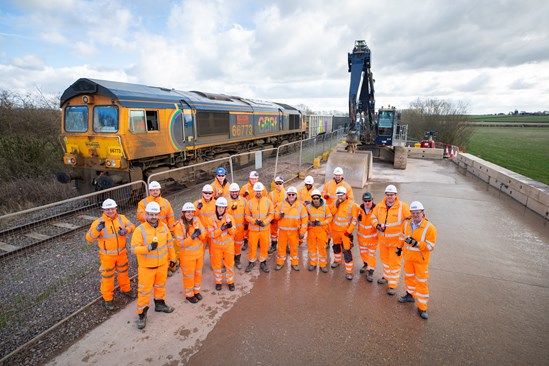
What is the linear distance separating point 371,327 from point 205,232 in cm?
267

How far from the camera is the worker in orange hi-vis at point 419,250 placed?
401 centimetres

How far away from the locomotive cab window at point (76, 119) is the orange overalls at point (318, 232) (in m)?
7.28

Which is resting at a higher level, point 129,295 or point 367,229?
point 367,229

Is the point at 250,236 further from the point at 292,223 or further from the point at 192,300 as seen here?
the point at 192,300

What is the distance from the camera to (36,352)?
3.44m

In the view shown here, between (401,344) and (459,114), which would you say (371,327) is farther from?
(459,114)

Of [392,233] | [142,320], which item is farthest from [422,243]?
[142,320]

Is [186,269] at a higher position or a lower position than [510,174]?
lower

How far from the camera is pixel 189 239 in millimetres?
4113

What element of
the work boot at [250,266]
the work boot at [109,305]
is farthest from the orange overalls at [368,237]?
the work boot at [109,305]

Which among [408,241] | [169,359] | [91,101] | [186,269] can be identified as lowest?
[169,359]

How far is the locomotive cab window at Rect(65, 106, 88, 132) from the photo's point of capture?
27.5 feet

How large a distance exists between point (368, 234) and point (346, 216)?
18.5 inches

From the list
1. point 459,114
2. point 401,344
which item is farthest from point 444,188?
point 459,114
